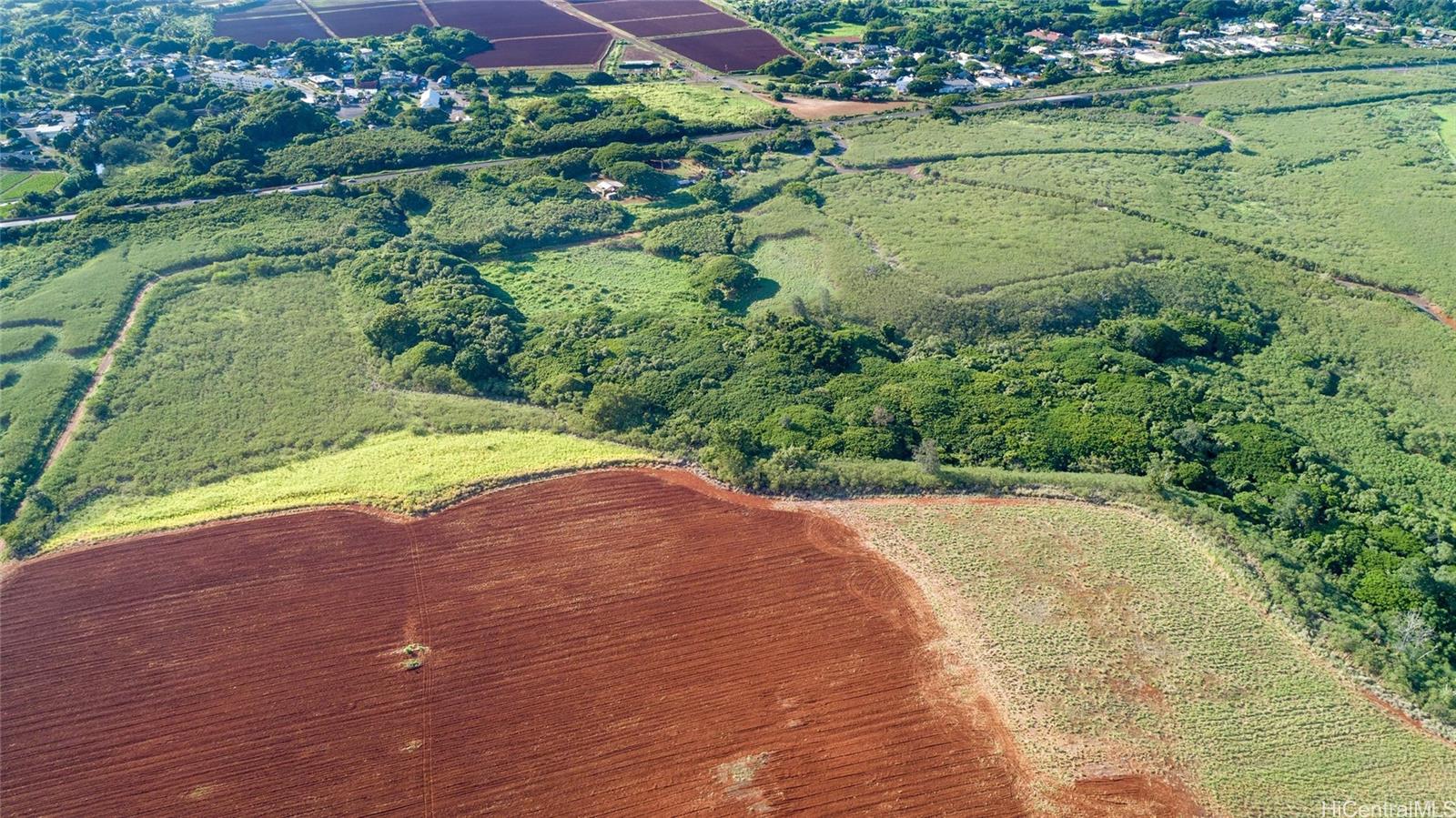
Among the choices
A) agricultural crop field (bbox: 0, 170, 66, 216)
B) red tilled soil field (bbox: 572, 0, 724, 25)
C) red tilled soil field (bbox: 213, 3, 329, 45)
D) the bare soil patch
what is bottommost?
agricultural crop field (bbox: 0, 170, 66, 216)

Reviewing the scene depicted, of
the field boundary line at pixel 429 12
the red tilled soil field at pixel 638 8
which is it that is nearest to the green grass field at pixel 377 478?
the field boundary line at pixel 429 12

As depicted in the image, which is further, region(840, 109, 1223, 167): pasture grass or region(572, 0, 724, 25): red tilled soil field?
region(572, 0, 724, 25): red tilled soil field

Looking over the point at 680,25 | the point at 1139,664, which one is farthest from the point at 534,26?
the point at 1139,664

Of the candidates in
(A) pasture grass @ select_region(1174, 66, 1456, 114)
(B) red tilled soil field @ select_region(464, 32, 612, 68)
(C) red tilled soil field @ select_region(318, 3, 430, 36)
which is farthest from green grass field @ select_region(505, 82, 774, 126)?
(A) pasture grass @ select_region(1174, 66, 1456, 114)

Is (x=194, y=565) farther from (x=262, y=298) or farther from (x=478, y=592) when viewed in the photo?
(x=262, y=298)

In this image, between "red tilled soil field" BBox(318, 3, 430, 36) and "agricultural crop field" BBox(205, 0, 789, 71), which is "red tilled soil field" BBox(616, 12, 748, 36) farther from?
"red tilled soil field" BBox(318, 3, 430, 36)

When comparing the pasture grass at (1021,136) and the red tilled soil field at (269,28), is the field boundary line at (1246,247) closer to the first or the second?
the pasture grass at (1021,136)
